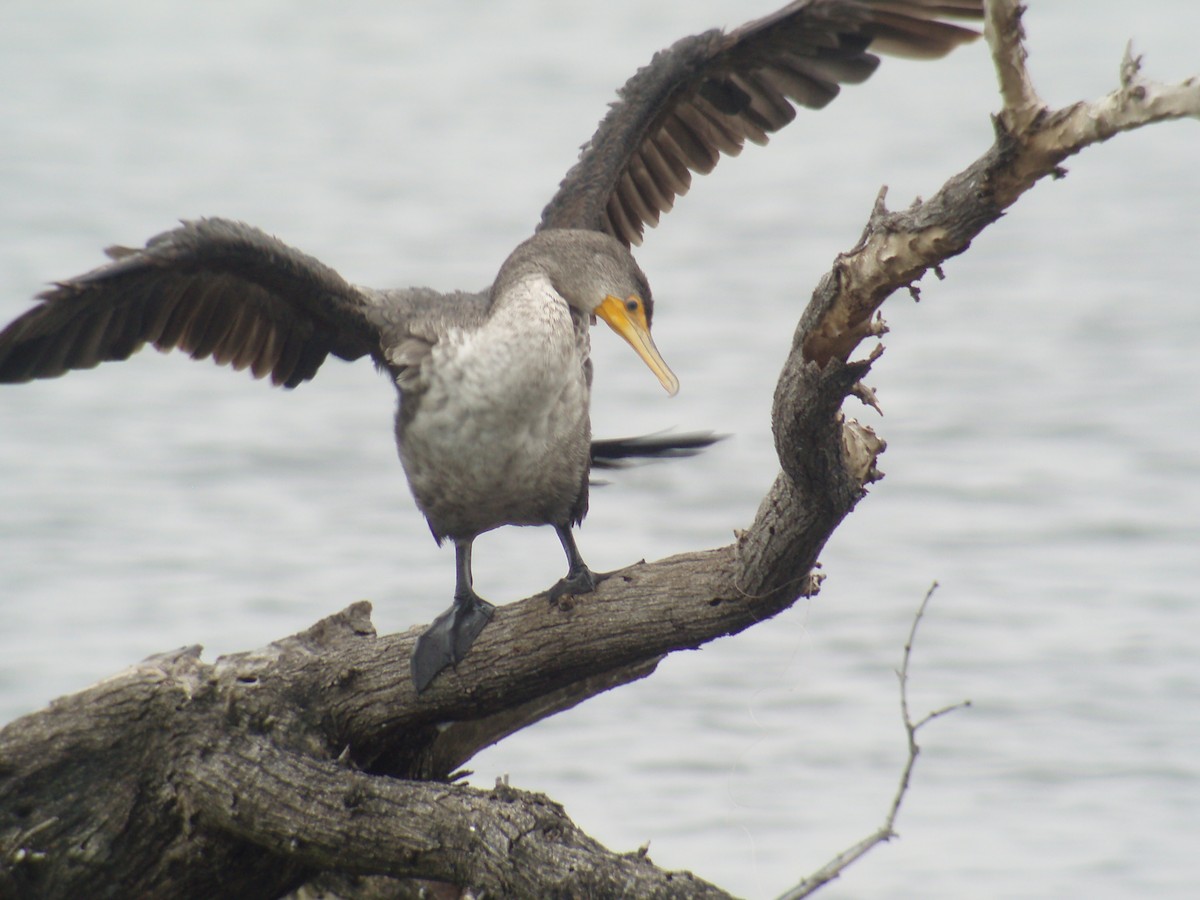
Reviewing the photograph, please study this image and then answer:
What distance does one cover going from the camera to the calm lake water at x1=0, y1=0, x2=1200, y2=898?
801cm

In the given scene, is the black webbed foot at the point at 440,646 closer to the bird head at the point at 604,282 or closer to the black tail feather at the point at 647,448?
the bird head at the point at 604,282

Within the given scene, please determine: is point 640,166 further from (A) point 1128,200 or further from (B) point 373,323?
(A) point 1128,200

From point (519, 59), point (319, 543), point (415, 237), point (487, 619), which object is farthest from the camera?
point (519, 59)

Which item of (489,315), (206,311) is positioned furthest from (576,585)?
(206,311)

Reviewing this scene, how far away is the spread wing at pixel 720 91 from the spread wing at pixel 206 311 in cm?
73

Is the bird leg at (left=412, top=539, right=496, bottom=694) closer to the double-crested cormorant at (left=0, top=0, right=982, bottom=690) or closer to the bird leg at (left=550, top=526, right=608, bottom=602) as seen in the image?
the double-crested cormorant at (left=0, top=0, right=982, bottom=690)

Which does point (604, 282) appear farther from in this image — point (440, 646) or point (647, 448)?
point (440, 646)

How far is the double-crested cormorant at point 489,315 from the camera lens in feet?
13.9

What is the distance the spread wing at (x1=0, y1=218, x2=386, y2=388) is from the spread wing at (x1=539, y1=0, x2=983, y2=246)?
730 millimetres

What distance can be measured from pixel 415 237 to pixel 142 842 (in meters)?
10.1

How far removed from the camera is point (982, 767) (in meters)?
8.20

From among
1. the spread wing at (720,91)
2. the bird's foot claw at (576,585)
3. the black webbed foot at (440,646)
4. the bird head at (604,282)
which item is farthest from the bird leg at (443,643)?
the spread wing at (720,91)

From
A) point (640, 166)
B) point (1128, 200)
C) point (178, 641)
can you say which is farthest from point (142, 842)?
point (1128, 200)

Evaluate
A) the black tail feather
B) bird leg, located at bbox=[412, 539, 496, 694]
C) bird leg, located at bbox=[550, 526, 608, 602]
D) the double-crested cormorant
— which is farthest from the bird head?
bird leg, located at bbox=[412, 539, 496, 694]
